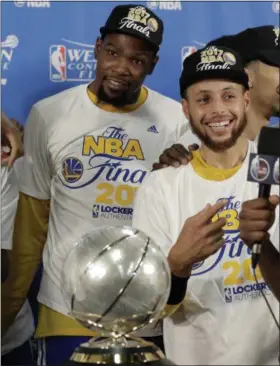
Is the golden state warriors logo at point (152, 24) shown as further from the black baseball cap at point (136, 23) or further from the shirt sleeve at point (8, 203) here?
the shirt sleeve at point (8, 203)

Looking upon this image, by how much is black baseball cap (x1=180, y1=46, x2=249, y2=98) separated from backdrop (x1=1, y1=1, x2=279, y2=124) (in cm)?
7

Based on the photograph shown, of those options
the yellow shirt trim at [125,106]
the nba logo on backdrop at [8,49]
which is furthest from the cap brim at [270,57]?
the nba logo on backdrop at [8,49]

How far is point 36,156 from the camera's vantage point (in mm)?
1723

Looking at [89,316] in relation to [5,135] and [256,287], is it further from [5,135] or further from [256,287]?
[5,135]

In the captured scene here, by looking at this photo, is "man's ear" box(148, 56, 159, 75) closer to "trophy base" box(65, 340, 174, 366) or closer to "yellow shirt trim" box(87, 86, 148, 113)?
"yellow shirt trim" box(87, 86, 148, 113)

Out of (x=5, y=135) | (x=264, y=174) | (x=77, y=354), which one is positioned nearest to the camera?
(x=77, y=354)

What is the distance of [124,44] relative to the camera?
1.66 meters

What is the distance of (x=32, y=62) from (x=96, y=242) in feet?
3.06

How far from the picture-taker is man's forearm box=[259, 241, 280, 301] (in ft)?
4.77

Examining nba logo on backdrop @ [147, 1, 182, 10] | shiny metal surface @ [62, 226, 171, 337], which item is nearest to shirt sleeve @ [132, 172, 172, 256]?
nba logo on backdrop @ [147, 1, 182, 10]

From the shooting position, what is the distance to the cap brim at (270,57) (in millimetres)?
1657

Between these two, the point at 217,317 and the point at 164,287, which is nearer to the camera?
the point at 164,287

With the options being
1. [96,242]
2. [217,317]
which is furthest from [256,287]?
[96,242]

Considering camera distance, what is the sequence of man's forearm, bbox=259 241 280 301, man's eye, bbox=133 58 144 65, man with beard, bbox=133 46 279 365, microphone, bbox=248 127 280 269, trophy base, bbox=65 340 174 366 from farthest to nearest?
man's eye, bbox=133 58 144 65
man with beard, bbox=133 46 279 365
man's forearm, bbox=259 241 280 301
microphone, bbox=248 127 280 269
trophy base, bbox=65 340 174 366
